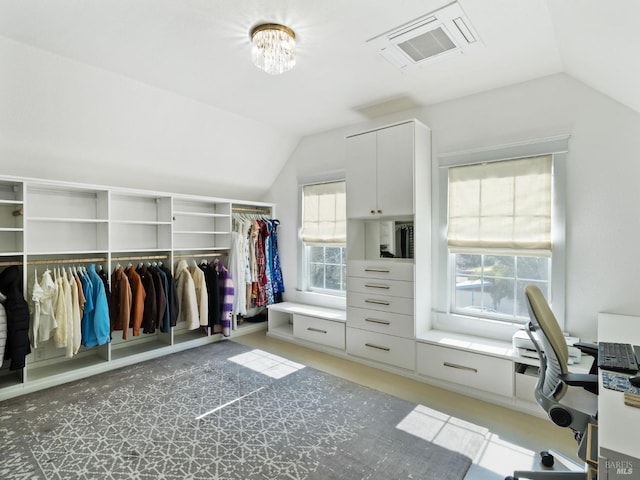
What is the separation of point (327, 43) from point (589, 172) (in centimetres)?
229

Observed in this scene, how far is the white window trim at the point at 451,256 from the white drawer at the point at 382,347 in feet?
1.50

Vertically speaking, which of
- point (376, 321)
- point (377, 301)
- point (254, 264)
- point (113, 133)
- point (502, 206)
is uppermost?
point (113, 133)

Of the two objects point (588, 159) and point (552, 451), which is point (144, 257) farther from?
point (588, 159)

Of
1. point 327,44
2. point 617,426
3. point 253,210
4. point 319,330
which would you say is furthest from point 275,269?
point 617,426

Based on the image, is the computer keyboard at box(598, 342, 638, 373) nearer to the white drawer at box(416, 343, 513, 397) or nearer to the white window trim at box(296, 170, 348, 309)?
the white drawer at box(416, 343, 513, 397)

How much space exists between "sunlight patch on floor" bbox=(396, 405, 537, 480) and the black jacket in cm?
299

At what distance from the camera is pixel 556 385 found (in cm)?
173

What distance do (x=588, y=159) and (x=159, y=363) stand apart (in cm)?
436

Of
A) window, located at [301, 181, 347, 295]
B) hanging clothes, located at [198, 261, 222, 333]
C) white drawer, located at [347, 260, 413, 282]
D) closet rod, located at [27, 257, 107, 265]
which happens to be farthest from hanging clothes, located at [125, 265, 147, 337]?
white drawer, located at [347, 260, 413, 282]

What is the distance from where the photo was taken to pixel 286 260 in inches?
196

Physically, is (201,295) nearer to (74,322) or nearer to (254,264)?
(254,264)

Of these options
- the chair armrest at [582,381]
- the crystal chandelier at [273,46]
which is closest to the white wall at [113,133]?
the crystal chandelier at [273,46]

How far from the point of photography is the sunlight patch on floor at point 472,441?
2.02m

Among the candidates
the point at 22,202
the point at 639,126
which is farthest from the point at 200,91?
the point at 639,126
